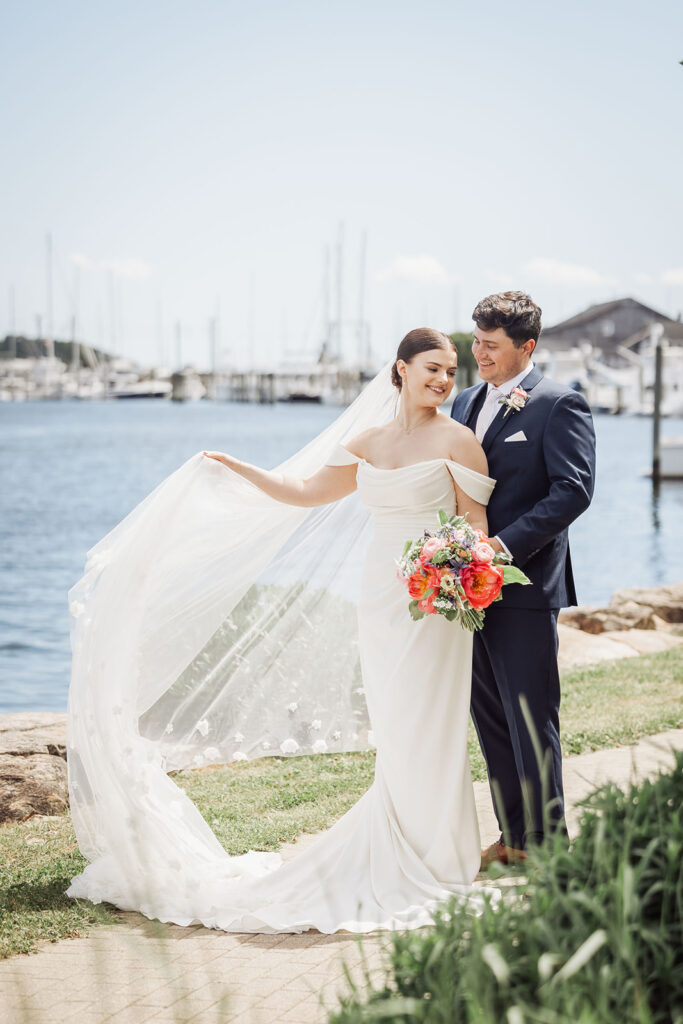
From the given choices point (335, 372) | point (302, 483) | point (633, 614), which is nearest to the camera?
point (302, 483)

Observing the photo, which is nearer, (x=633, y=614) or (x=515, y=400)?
(x=515, y=400)

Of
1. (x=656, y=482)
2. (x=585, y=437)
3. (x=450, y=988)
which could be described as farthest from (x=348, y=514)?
(x=656, y=482)

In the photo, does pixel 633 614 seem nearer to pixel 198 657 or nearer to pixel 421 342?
pixel 198 657

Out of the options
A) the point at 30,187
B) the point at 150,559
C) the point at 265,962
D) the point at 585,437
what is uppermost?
the point at 30,187

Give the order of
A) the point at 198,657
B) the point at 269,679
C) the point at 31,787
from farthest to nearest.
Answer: the point at 31,787, the point at 269,679, the point at 198,657

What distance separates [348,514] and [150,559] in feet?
3.88

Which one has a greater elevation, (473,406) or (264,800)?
(473,406)

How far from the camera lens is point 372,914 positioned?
4.57m

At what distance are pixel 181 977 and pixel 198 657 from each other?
2059mm

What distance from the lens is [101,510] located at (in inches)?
1518

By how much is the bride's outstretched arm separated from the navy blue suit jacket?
732 mm

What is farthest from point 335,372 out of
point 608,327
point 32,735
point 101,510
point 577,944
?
point 577,944

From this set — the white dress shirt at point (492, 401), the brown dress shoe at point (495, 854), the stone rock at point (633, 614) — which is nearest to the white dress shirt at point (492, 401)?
the white dress shirt at point (492, 401)

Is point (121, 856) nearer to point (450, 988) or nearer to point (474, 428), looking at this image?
point (474, 428)
